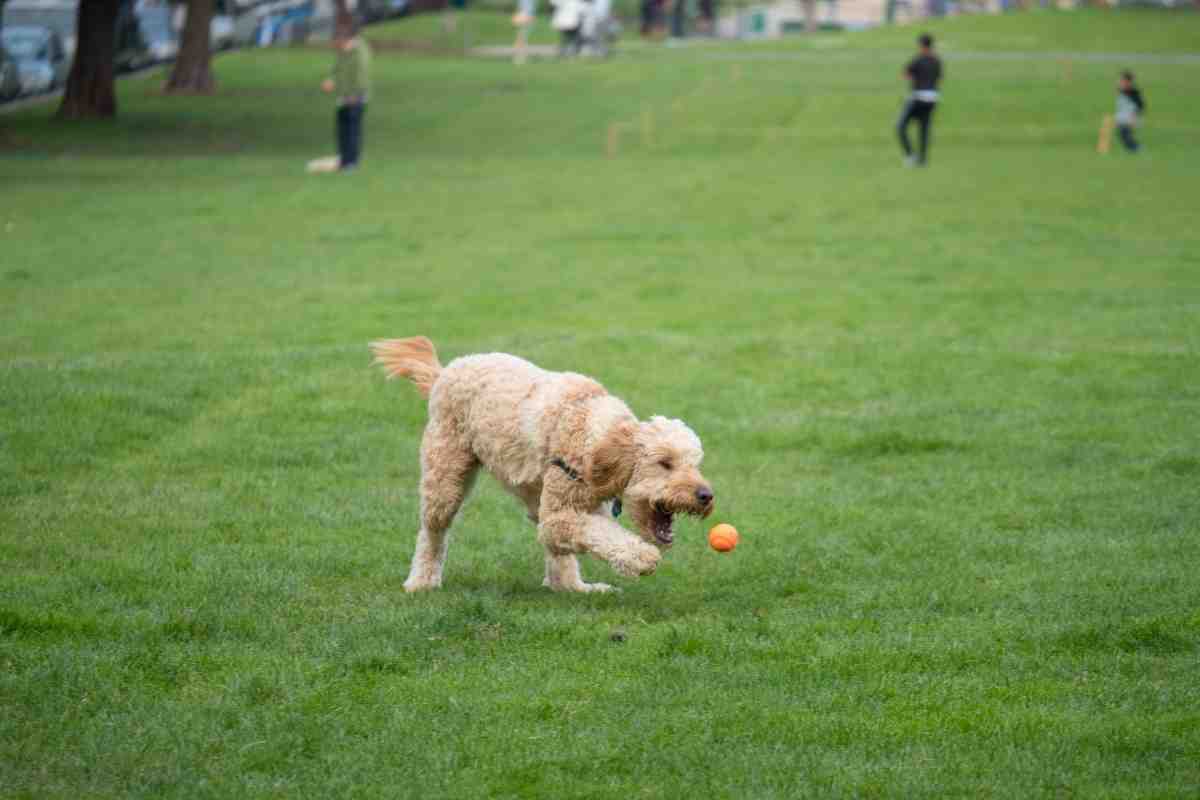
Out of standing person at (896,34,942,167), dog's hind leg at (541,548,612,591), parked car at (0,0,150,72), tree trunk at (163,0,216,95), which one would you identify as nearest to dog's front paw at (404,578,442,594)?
dog's hind leg at (541,548,612,591)

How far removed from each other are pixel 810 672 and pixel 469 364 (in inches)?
97.6

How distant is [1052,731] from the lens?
21.1ft

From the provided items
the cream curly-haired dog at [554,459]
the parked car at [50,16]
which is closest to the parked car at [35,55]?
the parked car at [50,16]

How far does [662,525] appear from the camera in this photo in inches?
305

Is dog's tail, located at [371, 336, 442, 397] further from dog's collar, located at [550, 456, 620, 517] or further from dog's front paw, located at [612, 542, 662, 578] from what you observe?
dog's front paw, located at [612, 542, 662, 578]

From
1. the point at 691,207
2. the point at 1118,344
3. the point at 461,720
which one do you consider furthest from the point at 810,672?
the point at 691,207

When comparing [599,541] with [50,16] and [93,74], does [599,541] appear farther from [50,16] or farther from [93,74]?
[50,16]

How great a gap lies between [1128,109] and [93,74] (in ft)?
74.6

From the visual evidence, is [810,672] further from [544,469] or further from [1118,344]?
[1118,344]

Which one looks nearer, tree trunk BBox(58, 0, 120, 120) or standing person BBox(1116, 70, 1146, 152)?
standing person BBox(1116, 70, 1146, 152)

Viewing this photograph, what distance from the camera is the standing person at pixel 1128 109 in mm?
35281

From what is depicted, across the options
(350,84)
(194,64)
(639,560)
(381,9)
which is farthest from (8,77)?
(639,560)

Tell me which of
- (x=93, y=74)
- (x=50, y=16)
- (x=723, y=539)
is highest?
(x=50, y=16)

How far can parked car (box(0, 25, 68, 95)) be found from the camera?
42.0 metres
